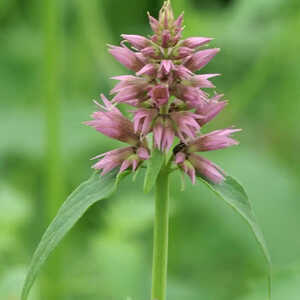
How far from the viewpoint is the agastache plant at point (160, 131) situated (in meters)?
2.00

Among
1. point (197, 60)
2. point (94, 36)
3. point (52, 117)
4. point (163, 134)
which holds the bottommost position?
point (163, 134)

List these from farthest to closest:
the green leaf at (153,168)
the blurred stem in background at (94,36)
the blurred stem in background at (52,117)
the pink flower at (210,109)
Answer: the blurred stem in background at (94,36) < the blurred stem in background at (52,117) < the pink flower at (210,109) < the green leaf at (153,168)

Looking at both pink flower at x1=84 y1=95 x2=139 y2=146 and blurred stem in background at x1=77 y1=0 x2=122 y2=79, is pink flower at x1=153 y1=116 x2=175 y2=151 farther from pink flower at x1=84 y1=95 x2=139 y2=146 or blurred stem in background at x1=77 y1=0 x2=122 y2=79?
blurred stem in background at x1=77 y1=0 x2=122 y2=79

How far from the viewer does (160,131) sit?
201cm

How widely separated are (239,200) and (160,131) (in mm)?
296

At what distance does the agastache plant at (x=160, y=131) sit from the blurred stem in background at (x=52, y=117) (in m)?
2.66

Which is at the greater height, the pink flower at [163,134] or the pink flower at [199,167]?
the pink flower at [163,134]

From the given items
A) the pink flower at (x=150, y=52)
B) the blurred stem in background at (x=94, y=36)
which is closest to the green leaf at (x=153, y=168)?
the pink flower at (x=150, y=52)

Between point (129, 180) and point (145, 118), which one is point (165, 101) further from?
point (129, 180)

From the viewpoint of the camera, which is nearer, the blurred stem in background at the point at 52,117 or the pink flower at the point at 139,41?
the pink flower at the point at 139,41

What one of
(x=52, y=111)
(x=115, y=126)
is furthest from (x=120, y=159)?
(x=52, y=111)

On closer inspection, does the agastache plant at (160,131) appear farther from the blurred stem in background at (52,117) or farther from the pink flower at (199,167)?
the blurred stem in background at (52,117)

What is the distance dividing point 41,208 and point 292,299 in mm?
2814

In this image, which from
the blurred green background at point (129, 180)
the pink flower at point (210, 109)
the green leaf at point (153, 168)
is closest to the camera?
the green leaf at point (153, 168)
